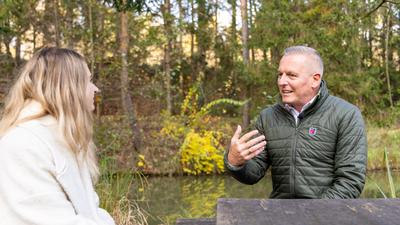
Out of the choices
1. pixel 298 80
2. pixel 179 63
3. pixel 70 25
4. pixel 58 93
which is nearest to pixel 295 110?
pixel 298 80

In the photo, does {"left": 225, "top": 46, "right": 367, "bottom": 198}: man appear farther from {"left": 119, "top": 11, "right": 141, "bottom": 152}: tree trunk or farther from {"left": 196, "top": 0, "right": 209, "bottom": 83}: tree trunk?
{"left": 196, "top": 0, "right": 209, "bottom": 83}: tree trunk

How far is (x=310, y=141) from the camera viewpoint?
9.20ft

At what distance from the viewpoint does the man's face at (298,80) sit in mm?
2861

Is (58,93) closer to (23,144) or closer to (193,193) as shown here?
(23,144)

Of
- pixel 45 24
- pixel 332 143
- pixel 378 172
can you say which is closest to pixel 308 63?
pixel 332 143

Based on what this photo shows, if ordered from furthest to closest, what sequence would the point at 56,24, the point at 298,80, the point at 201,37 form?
the point at 201,37, the point at 56,24, the point at 298,80

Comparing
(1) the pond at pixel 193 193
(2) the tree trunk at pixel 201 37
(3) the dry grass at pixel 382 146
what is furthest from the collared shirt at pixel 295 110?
(2) the tree trunk at pixel 201 37

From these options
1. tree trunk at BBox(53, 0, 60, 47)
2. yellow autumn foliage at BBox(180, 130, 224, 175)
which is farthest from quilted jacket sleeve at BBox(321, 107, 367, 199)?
tree trunk at BBox(53, 0, 60, 47)

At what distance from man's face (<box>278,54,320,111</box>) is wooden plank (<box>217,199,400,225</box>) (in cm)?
75

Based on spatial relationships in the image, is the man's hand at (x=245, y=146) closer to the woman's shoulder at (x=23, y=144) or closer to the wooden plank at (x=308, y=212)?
the wooden plank at (x=308, y=212)

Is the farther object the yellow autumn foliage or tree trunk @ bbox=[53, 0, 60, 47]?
tree trunk @ bbox=[53, 0, 60, 47]

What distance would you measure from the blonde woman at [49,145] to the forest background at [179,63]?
694cm

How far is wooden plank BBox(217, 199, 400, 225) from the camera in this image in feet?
6.23

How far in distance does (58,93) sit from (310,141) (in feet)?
4.51
